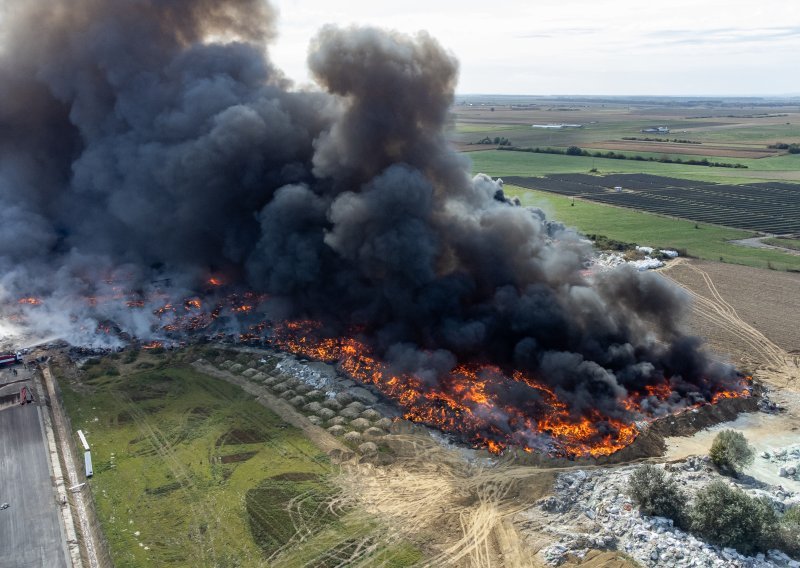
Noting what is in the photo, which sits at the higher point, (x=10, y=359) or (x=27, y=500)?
(x=10, y=359)

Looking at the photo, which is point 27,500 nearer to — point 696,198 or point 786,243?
point 786,243

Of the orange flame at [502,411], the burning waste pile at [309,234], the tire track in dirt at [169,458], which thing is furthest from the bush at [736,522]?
the tire track in dirt at [169,458]

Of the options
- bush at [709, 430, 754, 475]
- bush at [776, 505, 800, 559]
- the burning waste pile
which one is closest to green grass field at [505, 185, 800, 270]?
the burning waste pile

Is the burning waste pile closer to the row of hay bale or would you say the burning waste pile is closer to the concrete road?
the row of hay bale

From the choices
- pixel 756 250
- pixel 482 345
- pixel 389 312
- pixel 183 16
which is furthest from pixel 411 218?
pixel 756 250

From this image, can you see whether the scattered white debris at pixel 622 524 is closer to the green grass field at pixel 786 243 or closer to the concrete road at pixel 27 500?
the concrete road at pixel 27 500

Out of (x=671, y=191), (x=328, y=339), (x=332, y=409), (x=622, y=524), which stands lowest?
(x=622, y=524)

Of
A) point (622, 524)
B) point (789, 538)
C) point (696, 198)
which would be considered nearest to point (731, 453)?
point (789, 538)
